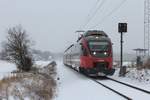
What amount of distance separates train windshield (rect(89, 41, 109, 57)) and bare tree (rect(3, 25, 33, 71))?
29.8 metres

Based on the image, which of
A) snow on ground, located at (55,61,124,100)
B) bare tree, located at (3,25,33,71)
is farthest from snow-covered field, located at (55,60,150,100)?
bare tree, located at (3,25,33,71)

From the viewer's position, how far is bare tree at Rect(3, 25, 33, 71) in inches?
2488

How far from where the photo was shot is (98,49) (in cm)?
3412

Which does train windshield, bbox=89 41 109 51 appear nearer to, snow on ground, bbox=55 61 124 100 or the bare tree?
snow on ground, bbox=55 61 124 100

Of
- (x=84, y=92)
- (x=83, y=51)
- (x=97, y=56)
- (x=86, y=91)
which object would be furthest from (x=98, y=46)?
(x=84, y=92)

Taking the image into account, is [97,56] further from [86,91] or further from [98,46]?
[86,91]

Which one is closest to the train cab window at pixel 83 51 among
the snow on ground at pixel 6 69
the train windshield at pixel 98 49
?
the train windshield at pixel 98 49

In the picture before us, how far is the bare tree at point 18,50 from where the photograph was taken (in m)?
63.2

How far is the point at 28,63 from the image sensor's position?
62.9 meters

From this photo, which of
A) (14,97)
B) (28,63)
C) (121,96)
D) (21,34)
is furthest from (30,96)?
(21,34)

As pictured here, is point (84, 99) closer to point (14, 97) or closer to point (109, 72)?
point (14, 97)

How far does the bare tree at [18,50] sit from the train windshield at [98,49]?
29.8 metres

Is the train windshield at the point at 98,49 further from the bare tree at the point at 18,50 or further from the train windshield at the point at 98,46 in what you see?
the bare tree at the point at 18,50

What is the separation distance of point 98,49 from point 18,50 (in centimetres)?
3191
